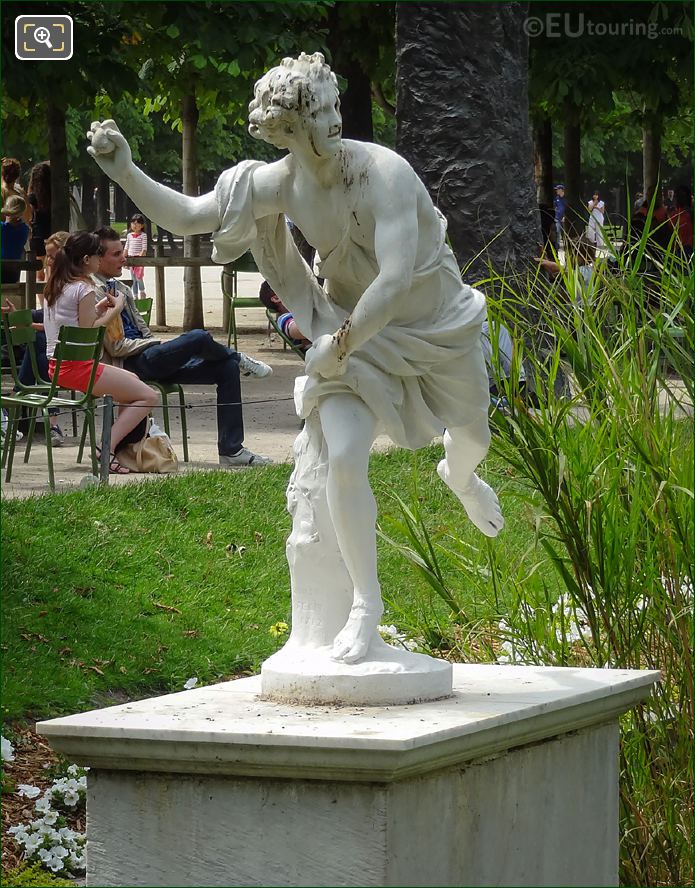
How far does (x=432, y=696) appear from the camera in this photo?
432cm

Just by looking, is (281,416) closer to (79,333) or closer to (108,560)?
(79,333)

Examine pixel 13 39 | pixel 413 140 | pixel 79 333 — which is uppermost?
pixel 13 39

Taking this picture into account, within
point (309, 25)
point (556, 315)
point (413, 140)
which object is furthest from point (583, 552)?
point (309, 25)

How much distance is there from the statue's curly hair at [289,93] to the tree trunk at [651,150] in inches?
424

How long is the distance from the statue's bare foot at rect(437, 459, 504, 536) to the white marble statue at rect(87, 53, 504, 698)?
1.01ft

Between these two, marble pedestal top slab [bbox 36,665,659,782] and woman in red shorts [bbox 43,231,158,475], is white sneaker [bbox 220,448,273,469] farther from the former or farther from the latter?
marble pedestal top slab [bbox 36,665,659,782]

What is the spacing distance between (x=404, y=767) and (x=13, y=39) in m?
9.14

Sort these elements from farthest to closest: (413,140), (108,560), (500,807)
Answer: (413,140), (108,560), (500,807)

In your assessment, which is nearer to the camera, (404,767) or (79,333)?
(404,767)

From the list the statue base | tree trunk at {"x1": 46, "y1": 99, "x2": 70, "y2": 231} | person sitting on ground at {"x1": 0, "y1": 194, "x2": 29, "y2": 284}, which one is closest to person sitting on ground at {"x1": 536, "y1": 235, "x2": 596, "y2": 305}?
the statue base

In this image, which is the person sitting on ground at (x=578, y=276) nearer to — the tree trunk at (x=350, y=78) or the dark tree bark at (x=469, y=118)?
the dark tree bark at (x=469, y=118)

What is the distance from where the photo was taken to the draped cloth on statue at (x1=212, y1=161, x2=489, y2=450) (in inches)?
172

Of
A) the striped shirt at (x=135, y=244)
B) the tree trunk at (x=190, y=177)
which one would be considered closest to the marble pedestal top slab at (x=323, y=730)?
the tree trunk at (x=190, y=177)

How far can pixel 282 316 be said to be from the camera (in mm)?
10562
